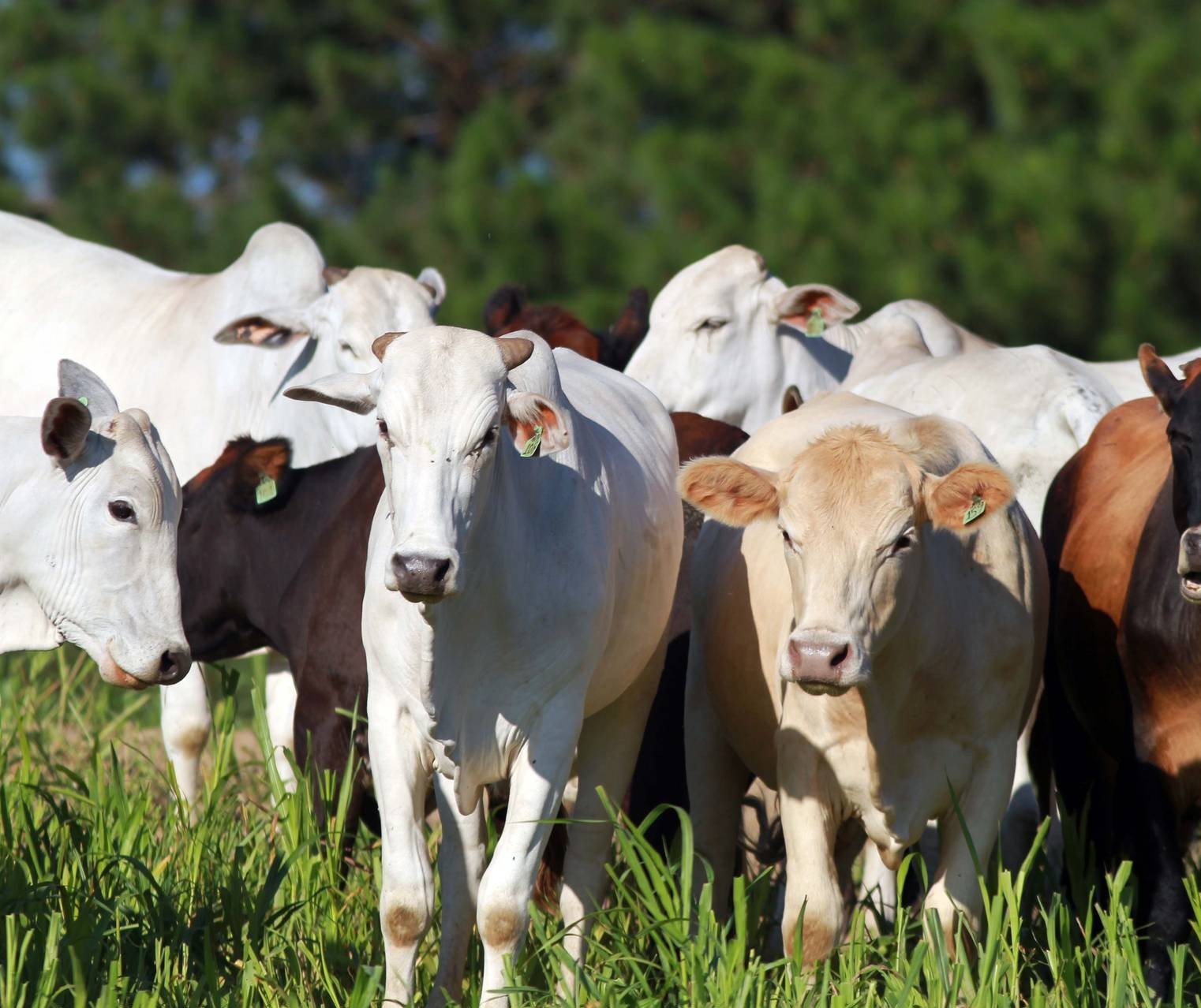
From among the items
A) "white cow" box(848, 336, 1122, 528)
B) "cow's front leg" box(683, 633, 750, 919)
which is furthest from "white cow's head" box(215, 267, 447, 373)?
"cow's front leg" box(683, 633, 750, 919)

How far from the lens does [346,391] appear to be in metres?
4.33

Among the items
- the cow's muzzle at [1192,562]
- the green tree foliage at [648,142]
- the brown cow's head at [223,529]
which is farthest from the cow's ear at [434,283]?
the green tree foliage at [648,142]

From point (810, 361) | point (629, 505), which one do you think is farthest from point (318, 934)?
point (810, 361)

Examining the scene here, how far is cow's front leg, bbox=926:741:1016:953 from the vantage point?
187 inches

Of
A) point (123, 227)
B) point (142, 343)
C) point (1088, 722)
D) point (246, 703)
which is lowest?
point (246, 703)

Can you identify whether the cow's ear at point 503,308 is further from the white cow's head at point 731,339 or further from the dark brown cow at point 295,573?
the dark brown cow at point 295,573

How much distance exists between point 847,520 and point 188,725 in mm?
2831

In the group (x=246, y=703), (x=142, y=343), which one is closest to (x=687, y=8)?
(x=246, y=703)

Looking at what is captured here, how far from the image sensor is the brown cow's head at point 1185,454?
431cm

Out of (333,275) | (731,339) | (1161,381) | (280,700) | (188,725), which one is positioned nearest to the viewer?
(1161,381)

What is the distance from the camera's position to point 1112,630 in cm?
541

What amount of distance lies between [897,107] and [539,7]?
211 inches

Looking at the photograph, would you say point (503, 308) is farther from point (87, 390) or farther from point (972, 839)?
point (972, 839)

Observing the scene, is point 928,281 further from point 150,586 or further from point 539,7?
point 150,586
